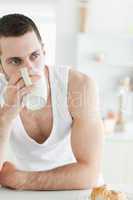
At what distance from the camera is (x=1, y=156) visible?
5.37ft

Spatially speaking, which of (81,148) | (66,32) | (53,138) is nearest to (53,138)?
(53,138)

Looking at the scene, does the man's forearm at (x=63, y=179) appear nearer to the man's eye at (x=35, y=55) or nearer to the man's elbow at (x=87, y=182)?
the man's elbow at (x=87, y=182)

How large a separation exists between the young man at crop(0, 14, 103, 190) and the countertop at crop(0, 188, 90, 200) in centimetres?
3

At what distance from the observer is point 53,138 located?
5.81 feet

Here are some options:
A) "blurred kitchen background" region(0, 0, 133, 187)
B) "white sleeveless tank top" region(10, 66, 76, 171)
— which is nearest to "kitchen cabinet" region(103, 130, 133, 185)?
"blurred kitchen background" region(0, 0, 133, 187)

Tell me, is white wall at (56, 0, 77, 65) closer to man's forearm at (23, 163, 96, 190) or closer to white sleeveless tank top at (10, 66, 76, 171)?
white sleeveless tank top at (10, 66, 76, 171)

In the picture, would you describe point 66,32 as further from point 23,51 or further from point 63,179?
point 63,179

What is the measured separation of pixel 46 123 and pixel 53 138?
7 cm

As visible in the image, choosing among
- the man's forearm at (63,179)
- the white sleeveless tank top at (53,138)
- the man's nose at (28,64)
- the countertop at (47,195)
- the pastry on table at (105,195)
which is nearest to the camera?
the pastry on table at (105,195)

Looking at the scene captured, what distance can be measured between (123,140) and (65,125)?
5.29 feet

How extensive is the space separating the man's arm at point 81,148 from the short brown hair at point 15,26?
0.85 ft

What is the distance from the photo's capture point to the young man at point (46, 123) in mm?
1554

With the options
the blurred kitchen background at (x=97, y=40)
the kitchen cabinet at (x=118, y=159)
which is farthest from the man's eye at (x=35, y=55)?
the blurred kitchen background at (x=97, y=40)

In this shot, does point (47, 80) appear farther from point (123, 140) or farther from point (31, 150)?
point (123, 140)
